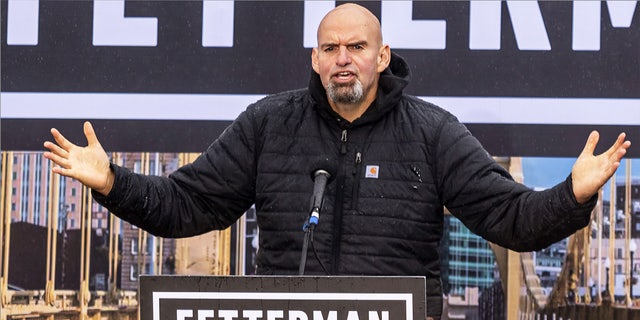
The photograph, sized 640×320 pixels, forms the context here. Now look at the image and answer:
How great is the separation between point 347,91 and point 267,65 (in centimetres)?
124

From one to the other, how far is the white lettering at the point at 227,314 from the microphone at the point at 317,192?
0.90ft

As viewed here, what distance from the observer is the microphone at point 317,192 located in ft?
7.36

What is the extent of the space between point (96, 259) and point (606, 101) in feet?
6.69

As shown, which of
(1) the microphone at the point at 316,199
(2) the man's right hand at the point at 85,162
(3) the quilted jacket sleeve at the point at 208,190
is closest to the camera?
(1) the microphone at the point at 316,199

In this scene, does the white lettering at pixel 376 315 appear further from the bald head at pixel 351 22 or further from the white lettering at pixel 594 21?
the white lettering at pixel 594 21

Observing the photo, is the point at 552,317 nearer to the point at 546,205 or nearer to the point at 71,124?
the point at 546,205

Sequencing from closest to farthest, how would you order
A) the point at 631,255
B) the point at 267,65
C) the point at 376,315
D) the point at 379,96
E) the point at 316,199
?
the point at 376,315
the point at 316,199
the point at 379,96
the point at 631,255
the point at 267,65

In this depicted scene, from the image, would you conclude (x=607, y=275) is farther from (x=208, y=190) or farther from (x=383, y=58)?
(x=208, y=190)

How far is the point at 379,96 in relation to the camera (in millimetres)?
2852

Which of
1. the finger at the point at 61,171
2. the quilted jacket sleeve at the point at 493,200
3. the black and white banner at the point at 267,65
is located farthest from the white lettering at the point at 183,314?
the black and white banner at the point at 267,65

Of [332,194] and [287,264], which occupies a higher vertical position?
[332,194]

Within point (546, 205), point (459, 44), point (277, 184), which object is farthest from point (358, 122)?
point (459, 44)

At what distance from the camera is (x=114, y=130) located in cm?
397

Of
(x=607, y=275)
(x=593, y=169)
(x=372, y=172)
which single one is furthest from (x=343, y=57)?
(x=607, y=275)
